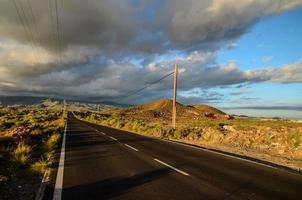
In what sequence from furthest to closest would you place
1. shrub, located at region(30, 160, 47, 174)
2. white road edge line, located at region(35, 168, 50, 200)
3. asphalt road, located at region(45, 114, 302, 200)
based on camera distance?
shrub, located at region(30, 160, 47, 174), asphalt road, located at region(45, 114, 302, 200), white road edge line, located at region(35, 168, 50, 200)

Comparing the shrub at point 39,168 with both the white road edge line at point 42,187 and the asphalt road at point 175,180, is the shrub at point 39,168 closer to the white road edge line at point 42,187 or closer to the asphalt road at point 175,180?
the white road edge line at point 42,187

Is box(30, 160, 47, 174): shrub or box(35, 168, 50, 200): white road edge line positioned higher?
box(30, 160, 47, 174): shrub

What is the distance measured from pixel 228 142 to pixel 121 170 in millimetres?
15051

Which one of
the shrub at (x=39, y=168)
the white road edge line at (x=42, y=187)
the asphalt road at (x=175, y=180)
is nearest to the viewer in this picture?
the white road edge line at (x=42, y=187)

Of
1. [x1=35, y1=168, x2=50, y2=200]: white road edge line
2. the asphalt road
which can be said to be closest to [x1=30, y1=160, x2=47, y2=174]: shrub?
[x1=35, y1=168, x2=50, y2=200]: white road edge line

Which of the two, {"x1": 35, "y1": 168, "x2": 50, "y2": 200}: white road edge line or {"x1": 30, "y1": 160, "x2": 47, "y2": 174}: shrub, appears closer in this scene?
{"x1": 35, "y1": 168, "x2": 50, "y2": 200}: white road edge line

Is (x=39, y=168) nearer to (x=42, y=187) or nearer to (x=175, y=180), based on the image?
(x=42, y=187)

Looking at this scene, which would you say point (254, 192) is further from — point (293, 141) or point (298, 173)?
point (293, 141)

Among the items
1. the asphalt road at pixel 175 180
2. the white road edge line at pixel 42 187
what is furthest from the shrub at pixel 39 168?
the asphalt road at pixel 175 180

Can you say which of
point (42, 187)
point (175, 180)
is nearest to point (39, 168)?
point (42, 187)

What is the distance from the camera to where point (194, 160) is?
42.1 ft

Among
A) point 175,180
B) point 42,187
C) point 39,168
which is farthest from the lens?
point 39,168

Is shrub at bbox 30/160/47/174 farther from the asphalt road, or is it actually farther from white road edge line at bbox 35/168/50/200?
the asphalt road

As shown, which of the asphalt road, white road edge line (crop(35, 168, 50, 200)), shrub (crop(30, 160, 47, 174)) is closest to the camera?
white road edge line (crop(35, 168, 50, 200))
